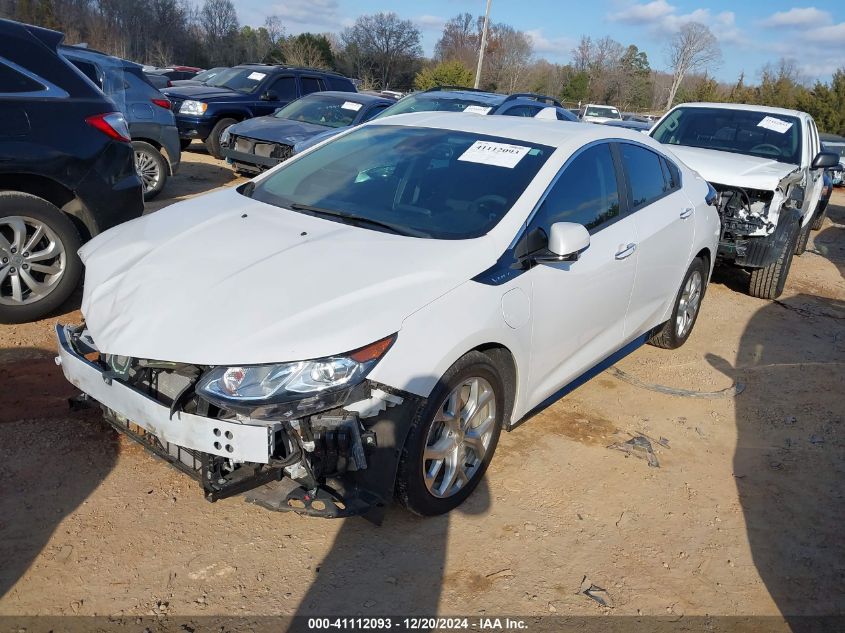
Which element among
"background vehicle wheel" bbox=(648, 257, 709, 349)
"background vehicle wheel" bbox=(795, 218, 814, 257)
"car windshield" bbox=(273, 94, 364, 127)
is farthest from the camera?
"car windshield" bbox=(273, 94, 364, 127)

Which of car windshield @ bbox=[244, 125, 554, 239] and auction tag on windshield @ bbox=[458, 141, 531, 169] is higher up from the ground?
auction tag on windshield @ bbox=[458, 141, 531, 169]

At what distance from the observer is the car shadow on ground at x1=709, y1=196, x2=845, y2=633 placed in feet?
10.0

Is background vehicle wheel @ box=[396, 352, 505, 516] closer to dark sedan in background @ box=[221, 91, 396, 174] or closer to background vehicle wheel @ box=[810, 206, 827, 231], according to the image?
dark sedan in background @ box=[221, 91, 396, 174]

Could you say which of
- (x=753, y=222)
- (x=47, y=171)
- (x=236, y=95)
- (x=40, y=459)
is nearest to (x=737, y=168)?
(x=753, y=222)

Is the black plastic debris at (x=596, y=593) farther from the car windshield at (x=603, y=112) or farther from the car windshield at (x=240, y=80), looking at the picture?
the car windshield at (x=603, y=112)

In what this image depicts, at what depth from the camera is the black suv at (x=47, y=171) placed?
438 cm

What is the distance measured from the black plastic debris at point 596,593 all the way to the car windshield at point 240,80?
11.8 meters

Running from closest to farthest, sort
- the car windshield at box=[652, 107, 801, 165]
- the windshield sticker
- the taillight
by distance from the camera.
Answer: the taillight, the car windshield at box=[652, 107, 801, 165], the windshield sticker

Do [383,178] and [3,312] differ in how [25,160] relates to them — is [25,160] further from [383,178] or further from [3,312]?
[383,178]

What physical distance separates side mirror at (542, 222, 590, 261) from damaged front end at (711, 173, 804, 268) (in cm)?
419

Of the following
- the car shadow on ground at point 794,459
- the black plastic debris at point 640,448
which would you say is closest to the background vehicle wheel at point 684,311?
the car shadow on ground at point 794,459

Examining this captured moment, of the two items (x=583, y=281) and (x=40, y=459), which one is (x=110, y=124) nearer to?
(x=40, y=459)

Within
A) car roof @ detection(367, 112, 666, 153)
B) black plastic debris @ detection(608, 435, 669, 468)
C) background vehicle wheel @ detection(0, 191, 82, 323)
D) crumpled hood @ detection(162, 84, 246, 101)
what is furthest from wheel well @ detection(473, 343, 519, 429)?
crumpled hood @ detection(162, 84, 246, 101)

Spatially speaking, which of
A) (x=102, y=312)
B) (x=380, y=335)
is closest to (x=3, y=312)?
(x=102, y=312)
